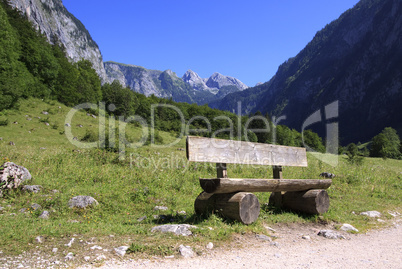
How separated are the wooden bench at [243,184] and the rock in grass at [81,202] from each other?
12.2ft

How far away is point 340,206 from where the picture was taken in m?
9.89

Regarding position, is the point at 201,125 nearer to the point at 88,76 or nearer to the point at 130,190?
the point at 88,76

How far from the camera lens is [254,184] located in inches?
252

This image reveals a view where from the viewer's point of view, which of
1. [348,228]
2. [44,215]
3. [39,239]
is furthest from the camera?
[348,228]

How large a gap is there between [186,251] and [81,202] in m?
5.14

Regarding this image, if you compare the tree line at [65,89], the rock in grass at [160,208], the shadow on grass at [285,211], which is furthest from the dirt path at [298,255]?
the tree line at [65,89]

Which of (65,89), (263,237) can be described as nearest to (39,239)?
(263,237)

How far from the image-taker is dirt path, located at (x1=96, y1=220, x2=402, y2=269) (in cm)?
402

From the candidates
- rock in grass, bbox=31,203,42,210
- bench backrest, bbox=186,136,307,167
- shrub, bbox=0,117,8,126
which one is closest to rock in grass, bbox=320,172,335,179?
bench backrest, bbox=186,136,307,167

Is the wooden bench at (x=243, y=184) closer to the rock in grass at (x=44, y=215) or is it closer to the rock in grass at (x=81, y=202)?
the rock in grass at (x=81, y=202)

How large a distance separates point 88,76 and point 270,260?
7472 centimetres

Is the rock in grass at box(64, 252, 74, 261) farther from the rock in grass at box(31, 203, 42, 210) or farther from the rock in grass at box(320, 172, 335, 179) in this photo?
the rock in grass at box(320, 172, 335, 179)

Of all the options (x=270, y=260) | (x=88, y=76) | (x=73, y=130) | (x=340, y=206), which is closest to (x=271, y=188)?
(x=270, y=260)

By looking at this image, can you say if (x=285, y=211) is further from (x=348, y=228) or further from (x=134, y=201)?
(x=134, y=201)
